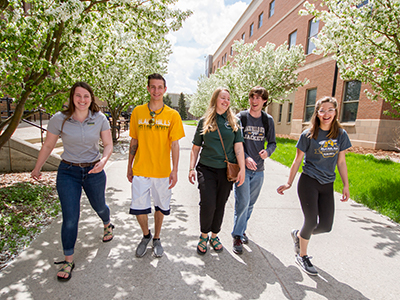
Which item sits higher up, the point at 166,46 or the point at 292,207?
the point at 166,46

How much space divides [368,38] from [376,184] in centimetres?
344

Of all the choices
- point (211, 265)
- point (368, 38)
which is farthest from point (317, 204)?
point (368, 38)

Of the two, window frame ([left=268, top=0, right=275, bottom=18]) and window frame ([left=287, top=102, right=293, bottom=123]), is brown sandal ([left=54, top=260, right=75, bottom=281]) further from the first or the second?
window frame ([left=268, top=0, right=275, bottom=18])

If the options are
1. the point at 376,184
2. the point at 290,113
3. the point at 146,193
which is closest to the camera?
the point at 146,193

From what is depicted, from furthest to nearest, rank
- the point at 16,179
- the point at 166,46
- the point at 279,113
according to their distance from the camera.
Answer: the point at 279,113, the point at 166,46, the point at 16,179

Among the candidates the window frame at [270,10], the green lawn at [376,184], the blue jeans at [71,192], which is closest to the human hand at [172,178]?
the blue jeans at [71,192]

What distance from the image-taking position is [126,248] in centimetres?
318

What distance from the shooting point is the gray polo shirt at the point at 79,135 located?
2.68 metres

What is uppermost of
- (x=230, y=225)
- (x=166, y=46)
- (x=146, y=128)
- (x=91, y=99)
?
(x=166, y=46)

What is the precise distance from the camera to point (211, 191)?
2.98 m

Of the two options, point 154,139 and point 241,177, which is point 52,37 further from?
point 241,177

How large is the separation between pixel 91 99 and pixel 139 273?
2.06m

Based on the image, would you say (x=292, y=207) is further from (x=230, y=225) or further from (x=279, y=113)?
(x=279, y=113)

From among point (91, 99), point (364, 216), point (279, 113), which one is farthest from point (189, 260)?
point (279, 113)
